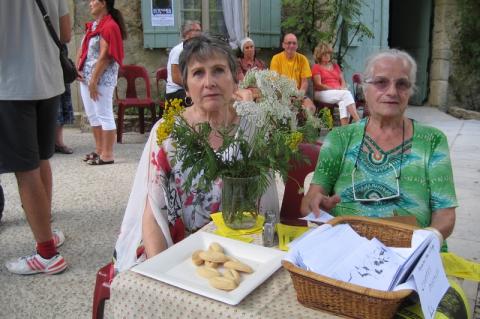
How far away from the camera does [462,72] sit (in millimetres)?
9258

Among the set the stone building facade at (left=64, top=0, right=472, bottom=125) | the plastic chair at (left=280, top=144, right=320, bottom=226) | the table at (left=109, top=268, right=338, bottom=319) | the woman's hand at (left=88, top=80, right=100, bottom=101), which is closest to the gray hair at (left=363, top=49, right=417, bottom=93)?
the plastic chair at (left=280, top=144, right=320, bottom=226)

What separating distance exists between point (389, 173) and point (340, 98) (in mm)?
4755

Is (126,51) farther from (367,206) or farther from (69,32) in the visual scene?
(367,206)

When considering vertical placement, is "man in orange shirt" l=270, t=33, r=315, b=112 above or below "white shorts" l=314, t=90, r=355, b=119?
above

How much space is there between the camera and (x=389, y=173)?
1927 mm

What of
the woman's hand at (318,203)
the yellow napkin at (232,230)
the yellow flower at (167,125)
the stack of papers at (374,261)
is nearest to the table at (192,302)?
the stack of papers at (374,261)

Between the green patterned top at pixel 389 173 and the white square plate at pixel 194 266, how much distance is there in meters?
0.70

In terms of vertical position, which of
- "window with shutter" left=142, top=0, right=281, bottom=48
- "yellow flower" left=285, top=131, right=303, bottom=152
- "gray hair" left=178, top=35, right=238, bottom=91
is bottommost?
"yellow flower" left=285, top=131, right=303, bottom=152

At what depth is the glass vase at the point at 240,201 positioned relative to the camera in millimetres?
1511

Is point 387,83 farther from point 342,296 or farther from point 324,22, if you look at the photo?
point 324,22

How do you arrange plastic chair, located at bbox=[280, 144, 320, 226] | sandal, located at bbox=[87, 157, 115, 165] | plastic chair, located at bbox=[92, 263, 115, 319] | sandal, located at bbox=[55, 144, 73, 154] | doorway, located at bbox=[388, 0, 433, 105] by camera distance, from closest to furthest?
plastic chair, located at bbox=[92, 263, 115, 319]
plastic chair, located at bbox=[280, 144, 320, 226]
sandal, located at bbox=[87, 157, 115, 165]
sandal, located at bbox=[55, 144, 73, 154]
doorway, located at bbox=[388, 0, 433, 105]

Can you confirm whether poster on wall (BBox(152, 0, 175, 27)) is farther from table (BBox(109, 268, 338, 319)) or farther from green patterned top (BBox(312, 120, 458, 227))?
table (BBox(109, 268, 338, 319))

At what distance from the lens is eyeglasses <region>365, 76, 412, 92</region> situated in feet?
6.47

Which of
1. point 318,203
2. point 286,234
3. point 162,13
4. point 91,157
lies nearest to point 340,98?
point 162,13
